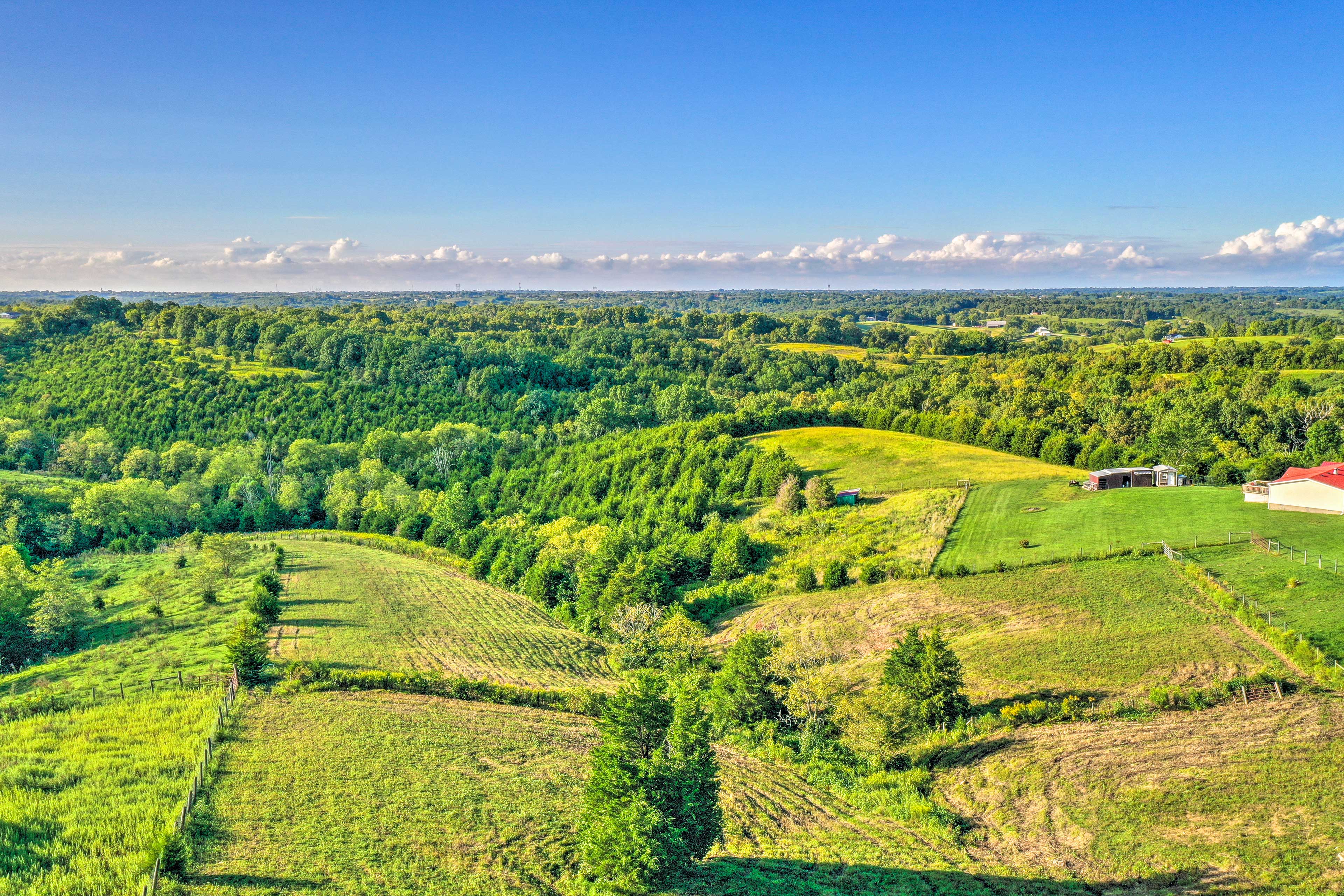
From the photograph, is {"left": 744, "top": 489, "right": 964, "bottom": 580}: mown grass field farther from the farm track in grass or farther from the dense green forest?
the farm track in grass

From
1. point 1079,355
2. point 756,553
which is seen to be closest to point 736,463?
point 756,553

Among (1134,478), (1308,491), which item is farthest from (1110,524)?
(1134,478)

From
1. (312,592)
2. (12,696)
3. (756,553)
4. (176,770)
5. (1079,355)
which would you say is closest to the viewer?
(176,770)

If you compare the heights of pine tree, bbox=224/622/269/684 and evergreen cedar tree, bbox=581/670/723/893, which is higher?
evergreen cedar tree, bbox=581/670/723/893

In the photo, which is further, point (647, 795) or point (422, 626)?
point (422, 626)

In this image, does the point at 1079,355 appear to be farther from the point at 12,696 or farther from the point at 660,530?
the point at 12,696

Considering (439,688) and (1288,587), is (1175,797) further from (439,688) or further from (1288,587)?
(439,688)

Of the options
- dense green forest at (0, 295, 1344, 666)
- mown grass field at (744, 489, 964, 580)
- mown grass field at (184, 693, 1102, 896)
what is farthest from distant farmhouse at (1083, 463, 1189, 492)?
mown grass field at (184, 693, 1102, 896)
